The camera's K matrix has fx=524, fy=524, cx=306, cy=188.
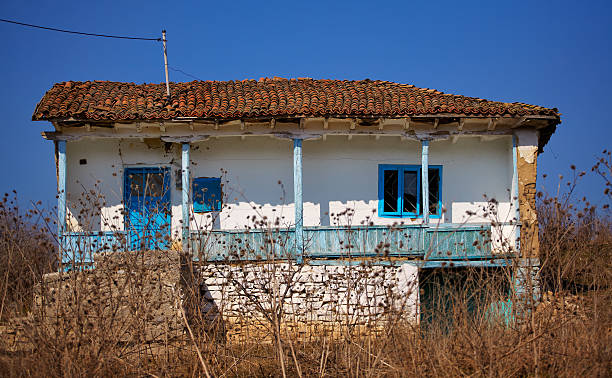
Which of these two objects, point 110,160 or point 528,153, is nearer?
point 528,153

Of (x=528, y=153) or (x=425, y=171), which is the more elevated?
(x=528, y=153)

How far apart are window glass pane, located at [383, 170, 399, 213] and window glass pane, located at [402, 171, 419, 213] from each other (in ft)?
0.74

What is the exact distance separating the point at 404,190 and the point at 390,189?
34 centimetres

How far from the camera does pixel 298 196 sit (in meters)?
11.3

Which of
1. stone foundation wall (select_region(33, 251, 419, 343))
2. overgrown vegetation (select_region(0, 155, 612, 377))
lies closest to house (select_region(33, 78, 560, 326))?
stone foundation wall (select_region(33, 251, 419, 343))

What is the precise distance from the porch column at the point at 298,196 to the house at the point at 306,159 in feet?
0.10

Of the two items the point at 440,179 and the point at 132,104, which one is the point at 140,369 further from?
the point at 440,179

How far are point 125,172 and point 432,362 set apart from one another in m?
8.82

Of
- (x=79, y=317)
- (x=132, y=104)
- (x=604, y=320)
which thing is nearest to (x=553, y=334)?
(x=604, y=320)

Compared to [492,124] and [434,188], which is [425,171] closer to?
[434,188]

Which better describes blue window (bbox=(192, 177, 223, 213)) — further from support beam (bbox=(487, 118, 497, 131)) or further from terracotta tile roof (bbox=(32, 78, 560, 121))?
support beam (bbox=(487, 118, 497, 131))

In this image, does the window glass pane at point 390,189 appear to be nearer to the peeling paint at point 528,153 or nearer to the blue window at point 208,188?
the peeling paint at point 528,153

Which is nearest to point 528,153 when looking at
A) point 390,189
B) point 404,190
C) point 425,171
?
point 425,171

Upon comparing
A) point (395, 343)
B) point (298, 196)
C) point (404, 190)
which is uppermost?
point (404, 190)
